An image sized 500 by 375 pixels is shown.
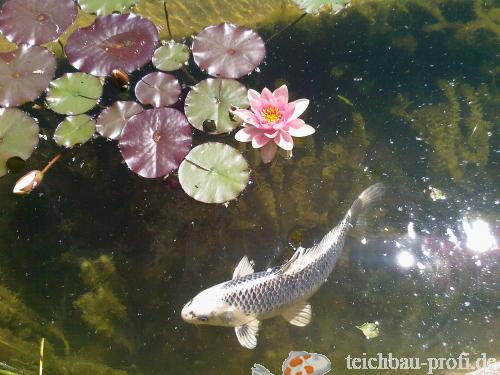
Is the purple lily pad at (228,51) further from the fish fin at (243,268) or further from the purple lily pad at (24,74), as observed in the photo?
the fish fin at (243,268)

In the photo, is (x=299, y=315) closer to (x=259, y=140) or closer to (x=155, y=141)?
(x=259, y=140)

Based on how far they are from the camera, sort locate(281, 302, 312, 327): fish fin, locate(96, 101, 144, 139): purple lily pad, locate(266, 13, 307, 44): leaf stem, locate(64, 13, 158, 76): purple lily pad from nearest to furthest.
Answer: locate(281, 302, 312, 327): fish fin, locate(96, 101, 144, 139): purple lily pad, locate(64, 13, 158, 76): purple lily pad, locate(266, 13, 307, 44): leaf stem

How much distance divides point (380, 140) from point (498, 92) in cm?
106

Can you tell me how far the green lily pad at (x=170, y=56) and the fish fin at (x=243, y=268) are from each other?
1463 millimetres

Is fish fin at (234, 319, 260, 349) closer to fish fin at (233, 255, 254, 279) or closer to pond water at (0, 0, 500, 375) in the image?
pond water at (0, 0, 500, 375)

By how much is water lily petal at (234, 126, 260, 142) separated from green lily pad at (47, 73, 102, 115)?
1005mm

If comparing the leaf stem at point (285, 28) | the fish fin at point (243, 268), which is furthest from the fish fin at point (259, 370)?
the leaf stem at point (285, 28)

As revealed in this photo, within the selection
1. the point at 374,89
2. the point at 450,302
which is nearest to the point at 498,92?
the point at 374,89

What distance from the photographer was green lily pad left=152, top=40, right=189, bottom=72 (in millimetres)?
3490

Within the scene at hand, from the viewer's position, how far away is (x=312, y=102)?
3.67 meters

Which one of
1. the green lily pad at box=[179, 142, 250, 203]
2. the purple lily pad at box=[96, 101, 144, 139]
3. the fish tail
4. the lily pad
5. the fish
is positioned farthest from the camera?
the lily pad

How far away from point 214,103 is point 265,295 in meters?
1.33

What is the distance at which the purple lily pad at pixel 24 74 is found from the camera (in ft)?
10.8

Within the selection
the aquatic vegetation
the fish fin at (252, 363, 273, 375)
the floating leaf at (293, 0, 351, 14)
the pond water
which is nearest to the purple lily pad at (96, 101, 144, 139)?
the pond water
